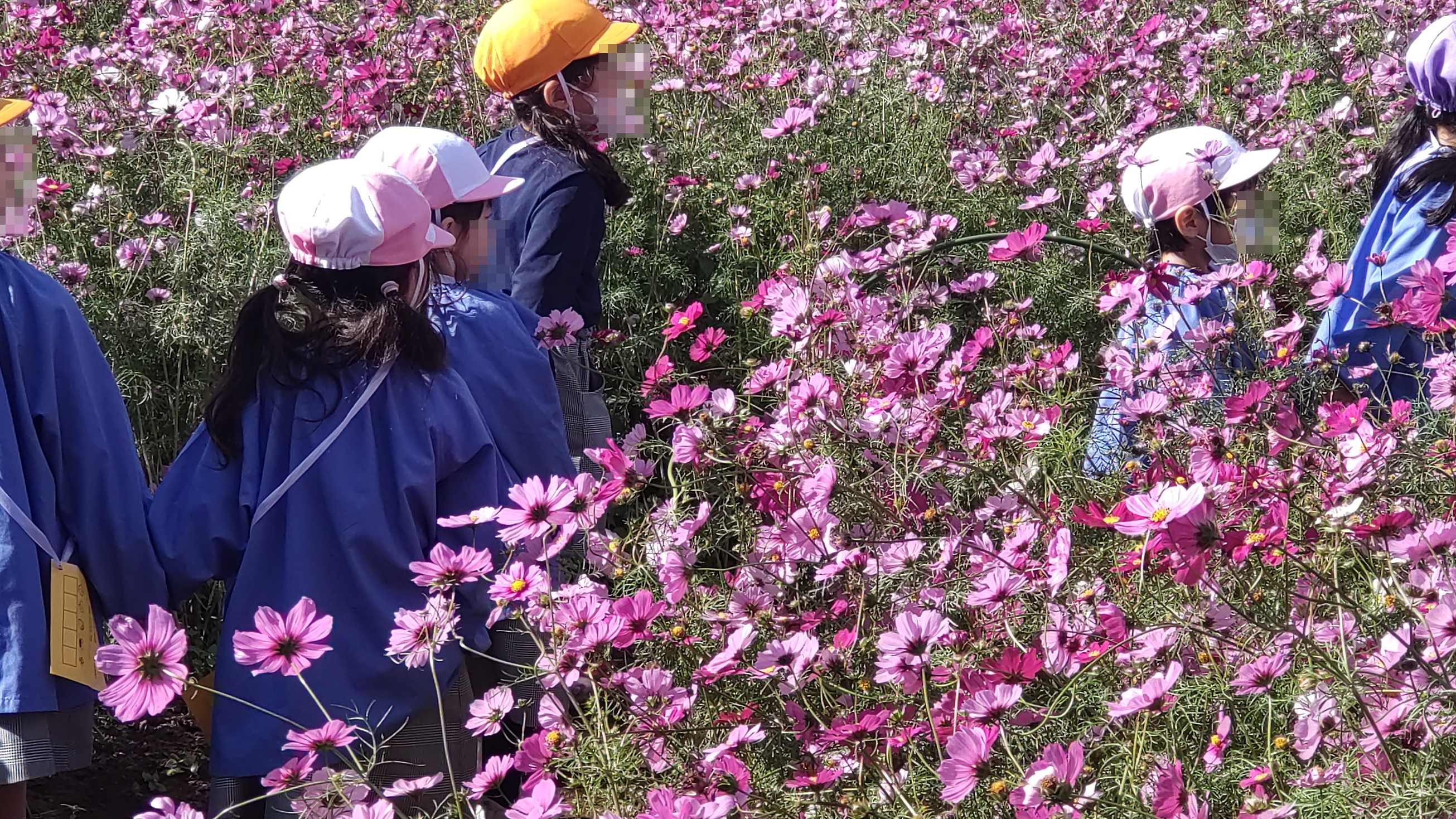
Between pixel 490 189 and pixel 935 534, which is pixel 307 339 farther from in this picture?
pixel 935 534

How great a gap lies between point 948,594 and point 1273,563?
378 mm

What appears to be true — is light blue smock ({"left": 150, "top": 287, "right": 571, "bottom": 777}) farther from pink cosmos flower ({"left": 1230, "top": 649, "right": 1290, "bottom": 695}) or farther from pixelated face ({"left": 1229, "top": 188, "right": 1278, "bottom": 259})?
pixelated face ({"left": 1229, "top": 188, "right": 1278, "bottom": 259})

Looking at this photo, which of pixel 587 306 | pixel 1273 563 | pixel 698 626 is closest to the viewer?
pixel 1273 563

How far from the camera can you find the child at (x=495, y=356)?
219 cm

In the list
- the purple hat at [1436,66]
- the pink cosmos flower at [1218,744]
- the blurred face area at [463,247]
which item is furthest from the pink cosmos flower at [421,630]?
the purple hat at [1436,66]

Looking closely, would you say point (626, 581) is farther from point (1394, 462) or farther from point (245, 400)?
point (1394, 462)

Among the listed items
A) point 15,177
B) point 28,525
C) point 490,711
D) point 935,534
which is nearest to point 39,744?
point 28,525

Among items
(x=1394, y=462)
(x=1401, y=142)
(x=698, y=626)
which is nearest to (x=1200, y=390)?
(x=1394, y=462)

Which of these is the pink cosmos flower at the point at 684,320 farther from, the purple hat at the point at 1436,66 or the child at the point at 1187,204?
the purple hat at the point at 1436,66

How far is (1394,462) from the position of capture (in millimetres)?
1684

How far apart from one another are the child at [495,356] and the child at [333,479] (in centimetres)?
13

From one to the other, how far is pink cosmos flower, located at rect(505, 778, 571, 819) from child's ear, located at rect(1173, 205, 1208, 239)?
1768mm

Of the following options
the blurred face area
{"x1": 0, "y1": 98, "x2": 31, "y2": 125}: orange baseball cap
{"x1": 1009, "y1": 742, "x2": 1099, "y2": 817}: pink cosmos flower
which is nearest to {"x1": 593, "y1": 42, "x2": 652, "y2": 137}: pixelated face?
the blurred face area

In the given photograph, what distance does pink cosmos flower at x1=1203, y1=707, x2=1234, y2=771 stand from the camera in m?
1.48
